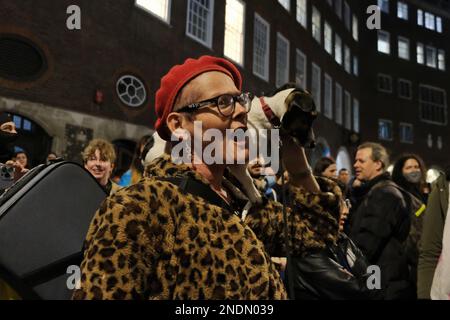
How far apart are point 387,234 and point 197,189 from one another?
2.55m

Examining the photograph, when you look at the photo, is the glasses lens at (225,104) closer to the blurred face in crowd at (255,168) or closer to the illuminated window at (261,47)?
the blurred face in crowd at (255,168)

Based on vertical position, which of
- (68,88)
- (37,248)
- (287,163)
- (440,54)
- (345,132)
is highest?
(440,54)

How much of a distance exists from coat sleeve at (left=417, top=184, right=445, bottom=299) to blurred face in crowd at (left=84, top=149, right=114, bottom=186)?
2641 millimetres

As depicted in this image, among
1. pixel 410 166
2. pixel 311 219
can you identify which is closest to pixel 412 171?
pixel 410 166

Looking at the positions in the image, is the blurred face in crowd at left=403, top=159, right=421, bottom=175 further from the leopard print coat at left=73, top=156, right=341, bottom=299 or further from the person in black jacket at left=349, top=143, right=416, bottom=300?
the leopard print coat at left=73, top=156, right=341, bottom=299

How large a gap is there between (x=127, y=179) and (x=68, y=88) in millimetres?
4854

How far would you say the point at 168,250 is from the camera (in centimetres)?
126

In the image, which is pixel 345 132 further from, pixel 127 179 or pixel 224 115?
pixel 224 115

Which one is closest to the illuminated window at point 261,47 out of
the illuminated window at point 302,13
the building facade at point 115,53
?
the building facade at point 115,53

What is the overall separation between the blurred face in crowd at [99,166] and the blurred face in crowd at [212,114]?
2301mm

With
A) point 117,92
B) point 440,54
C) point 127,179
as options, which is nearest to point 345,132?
point 440,54

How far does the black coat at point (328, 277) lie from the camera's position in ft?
7.47

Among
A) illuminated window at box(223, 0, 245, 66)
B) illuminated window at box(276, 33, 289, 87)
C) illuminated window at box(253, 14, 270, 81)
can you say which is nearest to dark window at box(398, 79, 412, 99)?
illuminated window at box(276, 33, 289, 87)

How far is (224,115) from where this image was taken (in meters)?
1.52
